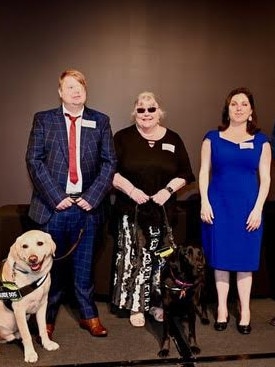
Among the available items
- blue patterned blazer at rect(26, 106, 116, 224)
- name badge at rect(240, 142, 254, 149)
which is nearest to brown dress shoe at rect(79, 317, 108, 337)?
blue patterned blazer at rect(26, 106, 116, 224)

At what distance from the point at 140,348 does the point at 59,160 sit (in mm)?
1210

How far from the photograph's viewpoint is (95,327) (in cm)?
336

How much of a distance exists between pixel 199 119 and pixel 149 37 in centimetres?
76

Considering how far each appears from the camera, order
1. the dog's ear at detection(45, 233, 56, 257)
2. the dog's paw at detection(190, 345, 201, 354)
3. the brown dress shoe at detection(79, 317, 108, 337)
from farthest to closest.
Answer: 1. the brown dress shoe at detection(79, 317, 108, 337)
2. the dog's paw at detection(190, 345, 201, 354)
3. the dog's ear at detection(45, 233, 56, 257)

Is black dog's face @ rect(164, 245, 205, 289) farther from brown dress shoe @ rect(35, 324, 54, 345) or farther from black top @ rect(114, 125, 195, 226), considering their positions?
brown dress shoe @ rect(35, 324, 54, 345)

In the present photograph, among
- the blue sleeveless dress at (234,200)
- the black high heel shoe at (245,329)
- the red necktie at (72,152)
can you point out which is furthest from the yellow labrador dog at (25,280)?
the black high heel shoe at (245,329)

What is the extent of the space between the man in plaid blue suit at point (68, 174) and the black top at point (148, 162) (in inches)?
5.2

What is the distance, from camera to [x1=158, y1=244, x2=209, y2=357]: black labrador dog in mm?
3037

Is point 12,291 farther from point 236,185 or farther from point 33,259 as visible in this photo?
point 236,185

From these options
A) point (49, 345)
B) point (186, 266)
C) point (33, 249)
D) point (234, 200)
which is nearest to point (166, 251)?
point (186, 266)

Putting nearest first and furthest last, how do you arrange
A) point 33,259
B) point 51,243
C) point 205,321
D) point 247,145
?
1. point 33,259
2. point 51,243
3. point 247,145
4. point 205,321

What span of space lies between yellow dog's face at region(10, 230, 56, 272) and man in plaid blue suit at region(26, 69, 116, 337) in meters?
0.25

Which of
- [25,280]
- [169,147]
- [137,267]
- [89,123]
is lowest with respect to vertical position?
[137,267]

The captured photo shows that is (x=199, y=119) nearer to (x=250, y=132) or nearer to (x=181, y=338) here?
(x=250, y=132)
